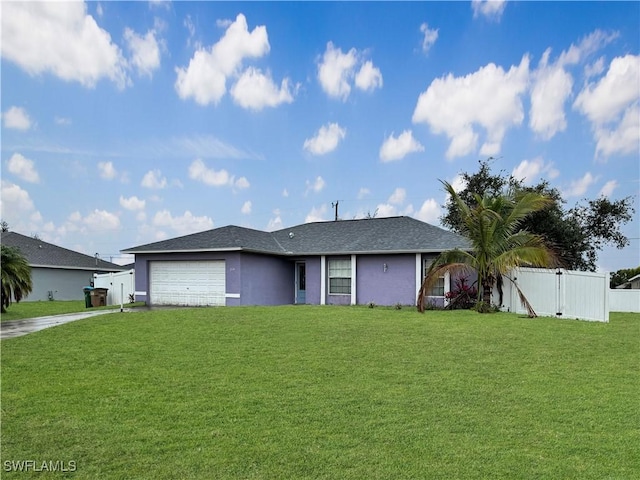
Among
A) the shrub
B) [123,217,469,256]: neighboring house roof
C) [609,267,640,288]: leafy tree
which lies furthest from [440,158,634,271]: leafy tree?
the shrub

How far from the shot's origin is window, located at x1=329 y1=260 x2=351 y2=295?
69.5 feet

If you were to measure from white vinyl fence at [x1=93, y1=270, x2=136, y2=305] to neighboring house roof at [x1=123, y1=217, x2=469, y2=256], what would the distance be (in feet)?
6.56

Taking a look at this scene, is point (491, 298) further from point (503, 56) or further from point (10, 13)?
point (10, 13)

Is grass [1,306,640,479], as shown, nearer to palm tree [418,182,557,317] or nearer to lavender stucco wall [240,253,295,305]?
palm tree [418,182,557,317]

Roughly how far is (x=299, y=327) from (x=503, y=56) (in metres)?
14.3

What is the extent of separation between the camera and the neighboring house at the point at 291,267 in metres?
19.7

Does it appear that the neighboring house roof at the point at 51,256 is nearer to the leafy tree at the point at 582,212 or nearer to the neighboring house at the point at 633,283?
the leafy tree at the point at 582,212

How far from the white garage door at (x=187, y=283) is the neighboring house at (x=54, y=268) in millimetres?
8424

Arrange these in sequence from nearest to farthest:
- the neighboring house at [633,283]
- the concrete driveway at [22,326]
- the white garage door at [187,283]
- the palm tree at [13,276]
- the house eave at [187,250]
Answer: the concrete driveway at [22,326], the palm tree at [13,276], the house eave at [187,250], the white garage door at [187,283], the neighboring house at [633,283]

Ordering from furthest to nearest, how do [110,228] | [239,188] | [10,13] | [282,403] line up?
1. [110,228]
2. [239,188]
3. [10,13]
4. [282,403]

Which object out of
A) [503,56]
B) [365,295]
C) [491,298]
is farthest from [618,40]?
[365,295]

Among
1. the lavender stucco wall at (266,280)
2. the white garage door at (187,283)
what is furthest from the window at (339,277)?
the white garage door at (187,283)

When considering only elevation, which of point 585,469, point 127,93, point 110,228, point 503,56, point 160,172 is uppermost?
point 503,56

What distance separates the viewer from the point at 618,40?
1792cm
